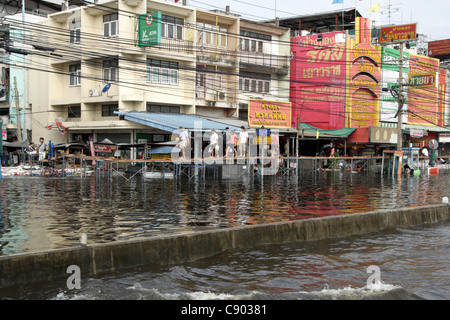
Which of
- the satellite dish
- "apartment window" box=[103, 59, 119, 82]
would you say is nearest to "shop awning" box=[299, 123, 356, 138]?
"apartment window" box=[103, 59, 119, 82]

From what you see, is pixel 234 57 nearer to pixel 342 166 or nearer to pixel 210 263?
pixel 342 166

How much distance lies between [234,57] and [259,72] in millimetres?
Result: 3348

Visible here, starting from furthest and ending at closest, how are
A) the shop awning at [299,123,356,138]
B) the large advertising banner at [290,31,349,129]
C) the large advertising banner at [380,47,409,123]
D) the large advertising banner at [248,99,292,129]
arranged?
the large advertising banner at [380,47,409,123] → the large advertising banner at [290,31,349,129] → the shop awning at [299,123,356,138] → the large advertising banner at [248,99,292,129]

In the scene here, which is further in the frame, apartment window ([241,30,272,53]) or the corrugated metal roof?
the corrugated metal roof

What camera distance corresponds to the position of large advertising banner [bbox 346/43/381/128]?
39125 millimetres

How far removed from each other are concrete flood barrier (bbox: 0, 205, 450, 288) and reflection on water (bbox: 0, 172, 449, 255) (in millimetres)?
751

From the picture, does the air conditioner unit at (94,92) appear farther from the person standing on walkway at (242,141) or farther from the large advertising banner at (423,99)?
the large advertising banner at (423,99)

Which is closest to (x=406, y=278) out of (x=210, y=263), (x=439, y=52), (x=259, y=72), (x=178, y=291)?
(x=210, y=263)

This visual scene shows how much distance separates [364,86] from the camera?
3972 centimetres

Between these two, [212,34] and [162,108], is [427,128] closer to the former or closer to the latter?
[212,34]

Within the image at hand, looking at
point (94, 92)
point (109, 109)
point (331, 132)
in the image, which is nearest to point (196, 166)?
point (109, 109)

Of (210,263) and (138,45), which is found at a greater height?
(138,45)

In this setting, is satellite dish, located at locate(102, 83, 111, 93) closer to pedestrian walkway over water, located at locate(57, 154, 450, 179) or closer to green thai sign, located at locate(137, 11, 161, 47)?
green thai sign, located at locate(137, 11, 161, 47)

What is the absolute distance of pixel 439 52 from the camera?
183ft
